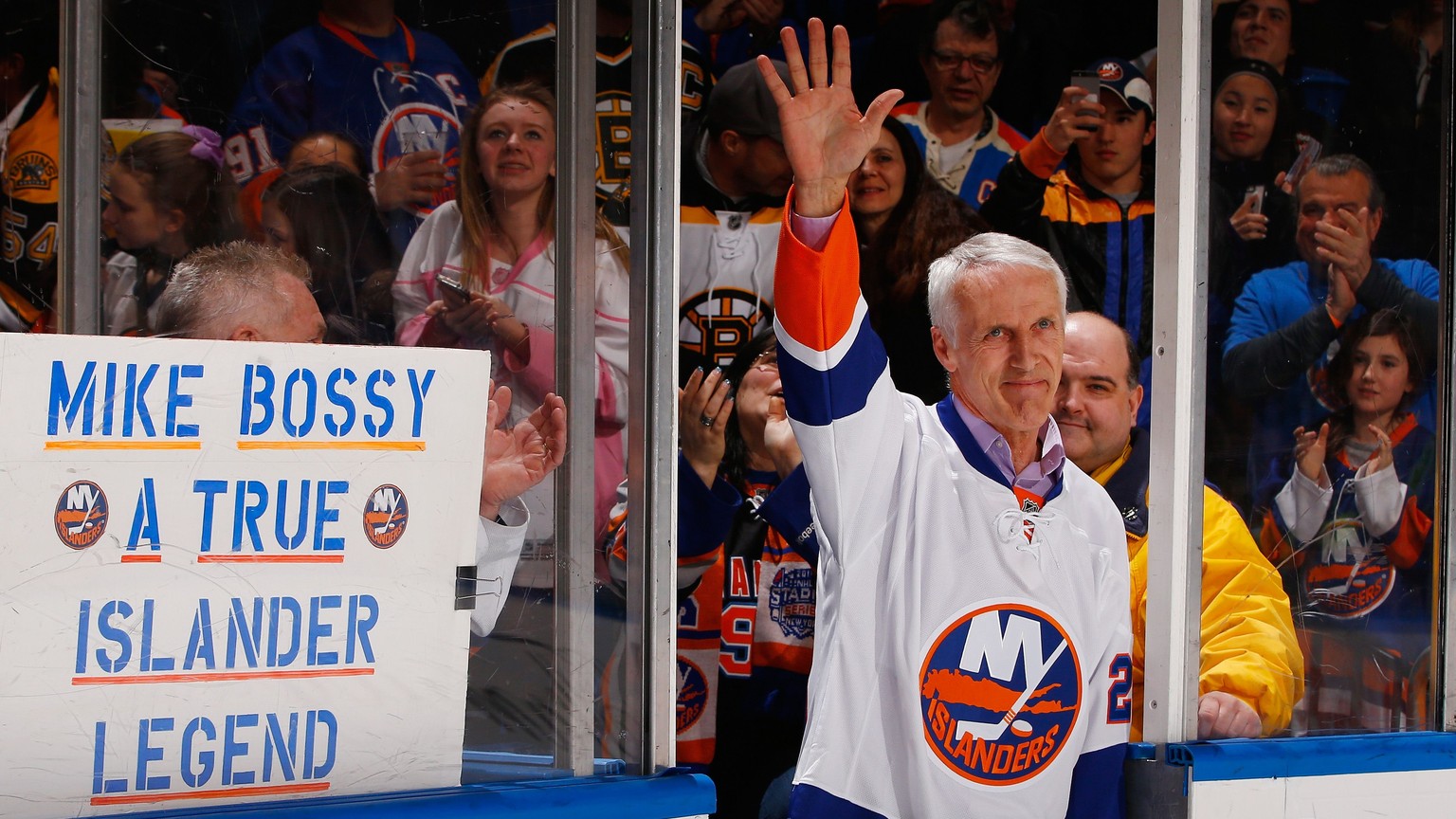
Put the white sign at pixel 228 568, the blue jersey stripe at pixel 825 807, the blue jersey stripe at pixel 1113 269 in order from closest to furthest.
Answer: the white sign at pixel 228 568 → the blue jersey stripe at pixel 825 807 → the blue jersey stripe at pixel 1113 269

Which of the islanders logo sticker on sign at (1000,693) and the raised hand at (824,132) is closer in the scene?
the raised hand at (824,132)

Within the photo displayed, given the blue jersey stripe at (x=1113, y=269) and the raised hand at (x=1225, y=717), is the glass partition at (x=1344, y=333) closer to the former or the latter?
the raised hand at (x=1225, y=717)

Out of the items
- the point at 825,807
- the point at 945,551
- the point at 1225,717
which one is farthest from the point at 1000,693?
the point at 1225,717

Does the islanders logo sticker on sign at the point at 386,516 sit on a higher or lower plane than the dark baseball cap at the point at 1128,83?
lower

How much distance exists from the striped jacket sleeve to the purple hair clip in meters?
0.91

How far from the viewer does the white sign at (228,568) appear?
1821 mm

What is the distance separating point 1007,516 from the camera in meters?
2.50

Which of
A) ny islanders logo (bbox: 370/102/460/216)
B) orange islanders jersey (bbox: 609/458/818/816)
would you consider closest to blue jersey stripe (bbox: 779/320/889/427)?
ny islanders logo (bbox: 370/102/460/216)

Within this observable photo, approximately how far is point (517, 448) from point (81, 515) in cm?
62

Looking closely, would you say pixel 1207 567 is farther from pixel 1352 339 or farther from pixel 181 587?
pixel 181 587

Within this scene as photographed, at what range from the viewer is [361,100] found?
208 centimetres

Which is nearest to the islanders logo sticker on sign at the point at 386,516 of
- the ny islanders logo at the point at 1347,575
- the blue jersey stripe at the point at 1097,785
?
the blue jersey stripe at the point at 1097,785

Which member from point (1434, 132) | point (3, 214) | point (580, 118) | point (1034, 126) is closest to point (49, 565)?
point (3, 214)

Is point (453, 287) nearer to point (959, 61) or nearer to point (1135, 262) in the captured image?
point (959, 61)
